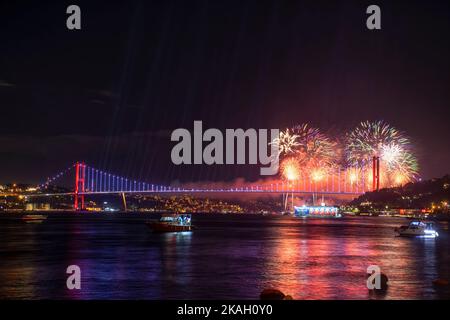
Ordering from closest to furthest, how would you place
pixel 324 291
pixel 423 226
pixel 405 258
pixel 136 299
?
pixel 136 299, pixel 324 291, pixel 405 258, pixel 423 226

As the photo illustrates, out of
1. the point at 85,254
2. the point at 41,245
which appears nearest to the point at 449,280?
the point at 85,254

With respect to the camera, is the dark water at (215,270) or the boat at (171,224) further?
the boat at (171,224)

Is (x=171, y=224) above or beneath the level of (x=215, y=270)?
above

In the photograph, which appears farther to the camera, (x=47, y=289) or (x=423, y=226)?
(x=423, y=226)

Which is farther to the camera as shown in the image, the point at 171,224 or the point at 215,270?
the point at 171,224

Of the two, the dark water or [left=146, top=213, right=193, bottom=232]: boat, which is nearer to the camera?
the dark water

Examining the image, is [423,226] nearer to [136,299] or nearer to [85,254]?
[85,254]
